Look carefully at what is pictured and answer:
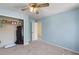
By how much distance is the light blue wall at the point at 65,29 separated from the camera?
3084 millimetres

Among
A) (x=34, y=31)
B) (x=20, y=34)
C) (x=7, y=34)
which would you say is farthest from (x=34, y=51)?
(x=34, y=31)

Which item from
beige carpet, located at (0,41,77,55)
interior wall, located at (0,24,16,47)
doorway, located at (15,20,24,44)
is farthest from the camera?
doorway, located at (15,20,24,44)

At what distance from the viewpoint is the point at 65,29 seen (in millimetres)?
3557

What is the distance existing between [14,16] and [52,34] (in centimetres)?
197

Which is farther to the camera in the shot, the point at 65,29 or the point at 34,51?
the point at 65,29

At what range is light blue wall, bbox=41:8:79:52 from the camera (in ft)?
10.1

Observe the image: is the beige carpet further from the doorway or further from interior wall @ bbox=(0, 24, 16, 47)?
the doorway

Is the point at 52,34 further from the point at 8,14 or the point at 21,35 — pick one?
the point at 8,14

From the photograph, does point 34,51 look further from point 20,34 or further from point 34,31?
point 34,31

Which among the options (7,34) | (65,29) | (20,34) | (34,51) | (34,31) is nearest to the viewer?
(34,51)

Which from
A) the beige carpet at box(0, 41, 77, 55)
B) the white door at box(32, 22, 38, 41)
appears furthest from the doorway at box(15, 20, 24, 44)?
the white door at box(32, 22, 38, 41)

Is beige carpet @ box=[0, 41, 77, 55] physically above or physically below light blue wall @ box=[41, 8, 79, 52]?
below

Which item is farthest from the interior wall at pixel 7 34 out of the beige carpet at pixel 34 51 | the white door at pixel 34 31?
the white door at pixel 34 31
